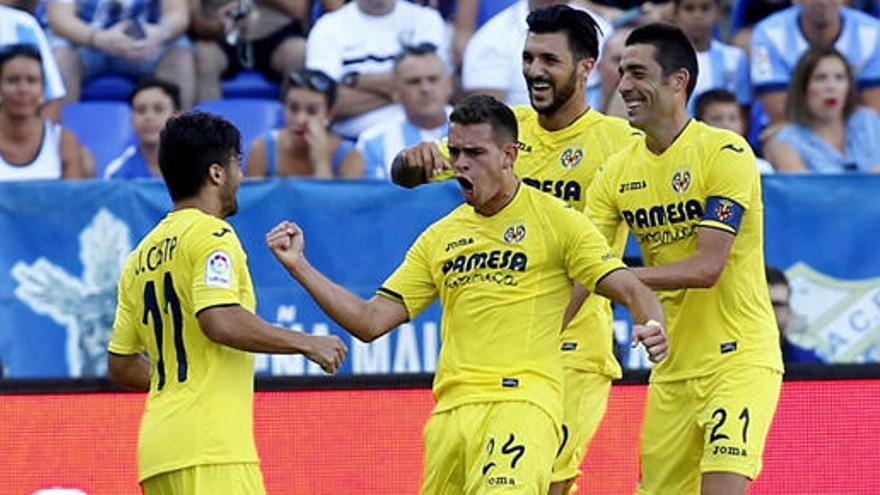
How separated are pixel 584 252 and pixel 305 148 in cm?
553

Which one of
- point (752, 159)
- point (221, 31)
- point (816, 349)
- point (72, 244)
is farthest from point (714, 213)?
point (221, 31)

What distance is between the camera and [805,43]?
578 inches

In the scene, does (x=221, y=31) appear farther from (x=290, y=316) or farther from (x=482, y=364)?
(x=482, y=364)

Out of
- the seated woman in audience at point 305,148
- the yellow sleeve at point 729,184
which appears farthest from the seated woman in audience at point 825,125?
the yellow sleeve at point 729,184

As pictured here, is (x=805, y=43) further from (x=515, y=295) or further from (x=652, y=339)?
(x=652, y=339)

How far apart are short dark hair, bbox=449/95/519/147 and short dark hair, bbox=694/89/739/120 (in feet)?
17.9

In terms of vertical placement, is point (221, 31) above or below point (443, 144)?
above

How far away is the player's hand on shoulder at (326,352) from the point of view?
7.91 meters

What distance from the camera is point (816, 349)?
12188 millimetres

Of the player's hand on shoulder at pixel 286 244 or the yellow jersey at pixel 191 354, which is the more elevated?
the player's hand on shoulder at pixel 286 244

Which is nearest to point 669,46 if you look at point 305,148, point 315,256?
point 315,256

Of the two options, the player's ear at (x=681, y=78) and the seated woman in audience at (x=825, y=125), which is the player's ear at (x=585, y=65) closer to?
the player's ear at (x=681, y=78)

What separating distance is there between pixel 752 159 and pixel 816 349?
345 centimetres

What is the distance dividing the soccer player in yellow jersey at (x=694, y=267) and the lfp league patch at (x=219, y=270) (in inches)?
73.7
